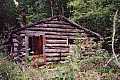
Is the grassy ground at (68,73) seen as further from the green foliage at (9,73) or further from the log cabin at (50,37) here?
the log cabin at (50,37)

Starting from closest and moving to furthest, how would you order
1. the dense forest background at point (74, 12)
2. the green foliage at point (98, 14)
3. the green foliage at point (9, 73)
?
the green foliage at point (9, 73)
the green foliage at point (98, 14)
the dense forest background at point (74, 12)

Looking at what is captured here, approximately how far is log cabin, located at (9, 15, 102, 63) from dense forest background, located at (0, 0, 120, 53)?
187cm

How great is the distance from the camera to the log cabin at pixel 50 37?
19484 mm

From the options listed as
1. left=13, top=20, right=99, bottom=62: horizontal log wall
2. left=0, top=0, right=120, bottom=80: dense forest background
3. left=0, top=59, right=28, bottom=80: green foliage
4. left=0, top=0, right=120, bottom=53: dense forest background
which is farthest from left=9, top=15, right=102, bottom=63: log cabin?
left=0, top=59, right=28, bottom=80: green foliage

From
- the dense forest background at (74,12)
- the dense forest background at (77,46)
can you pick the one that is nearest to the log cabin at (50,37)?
the dense forest background at (77,46)

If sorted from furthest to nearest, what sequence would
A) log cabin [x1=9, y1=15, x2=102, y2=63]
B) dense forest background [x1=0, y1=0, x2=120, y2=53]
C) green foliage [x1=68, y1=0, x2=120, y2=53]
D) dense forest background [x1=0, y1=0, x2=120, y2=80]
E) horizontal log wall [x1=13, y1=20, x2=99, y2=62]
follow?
dense forest background [x1=0, y1=0, x2=120, y2=53] < green foliage [x1=68, y1=0, x2=120, y2=53] < horizontal log wall [x1=13, y1=20, x2=99, y2=62] < log cabin [x1=9, y1=15, x2=102, y2=63] < dense forest background [x1=0, y1=0, x2=120, y2=80]

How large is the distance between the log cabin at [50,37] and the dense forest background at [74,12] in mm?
1868

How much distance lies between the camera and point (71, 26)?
20844 millimetres

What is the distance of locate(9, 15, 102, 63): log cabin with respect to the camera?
1948 cm

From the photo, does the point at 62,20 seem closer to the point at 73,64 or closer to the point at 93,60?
the point at 93,60

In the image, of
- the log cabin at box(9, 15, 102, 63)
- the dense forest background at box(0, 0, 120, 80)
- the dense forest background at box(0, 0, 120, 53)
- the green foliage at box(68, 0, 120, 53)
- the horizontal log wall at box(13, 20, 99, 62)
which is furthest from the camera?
the dense forest background at box(0, 0, 120, 53)

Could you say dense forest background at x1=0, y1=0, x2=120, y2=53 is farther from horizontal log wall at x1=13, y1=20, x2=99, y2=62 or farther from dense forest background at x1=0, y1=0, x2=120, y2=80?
horizontal log wall at x1=13, y1=20, x2=99, y2=62

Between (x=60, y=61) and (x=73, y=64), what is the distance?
790 cm

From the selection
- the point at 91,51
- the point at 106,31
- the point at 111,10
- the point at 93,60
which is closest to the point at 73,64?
the point at 93,60
